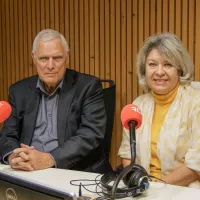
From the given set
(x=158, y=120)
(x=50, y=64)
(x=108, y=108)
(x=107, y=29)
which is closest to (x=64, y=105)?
(x=50, y=64)

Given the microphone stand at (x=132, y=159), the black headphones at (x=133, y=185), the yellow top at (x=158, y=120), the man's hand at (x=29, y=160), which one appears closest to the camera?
the microphone stand at (x=132, y=159)

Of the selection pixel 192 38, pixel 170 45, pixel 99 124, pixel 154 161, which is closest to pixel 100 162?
pixel 99 124

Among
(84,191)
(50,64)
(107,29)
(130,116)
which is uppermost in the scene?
(107,29)

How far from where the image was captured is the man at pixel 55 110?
2.67 meters

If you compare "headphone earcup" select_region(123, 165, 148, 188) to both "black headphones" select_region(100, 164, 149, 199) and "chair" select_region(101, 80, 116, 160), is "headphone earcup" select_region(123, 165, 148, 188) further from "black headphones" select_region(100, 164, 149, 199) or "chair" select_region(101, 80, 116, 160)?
"chair" select_region(101, 80, 116, 160)

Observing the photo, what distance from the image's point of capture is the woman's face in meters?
2.45

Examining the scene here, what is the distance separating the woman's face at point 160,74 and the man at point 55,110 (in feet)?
1.58

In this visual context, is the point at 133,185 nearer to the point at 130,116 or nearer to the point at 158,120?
the point at 130,116

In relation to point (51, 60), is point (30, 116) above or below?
below

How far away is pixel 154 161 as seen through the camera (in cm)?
246

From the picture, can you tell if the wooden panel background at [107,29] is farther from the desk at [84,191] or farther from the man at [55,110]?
the desk at [84,191]

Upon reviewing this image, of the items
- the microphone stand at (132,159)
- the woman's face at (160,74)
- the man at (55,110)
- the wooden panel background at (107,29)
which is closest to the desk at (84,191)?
the microphone stand at (132,159)

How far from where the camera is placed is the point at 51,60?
274 centimetres

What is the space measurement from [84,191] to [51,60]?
1.34 metres
